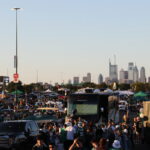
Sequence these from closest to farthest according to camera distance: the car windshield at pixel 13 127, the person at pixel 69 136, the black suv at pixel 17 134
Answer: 1. the person at pixel 69 136
2. the black suv at pixel 17 134
3. the car windshield at pixel 13 127

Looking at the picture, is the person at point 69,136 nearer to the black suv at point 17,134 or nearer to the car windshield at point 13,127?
the black suv at point 17,134

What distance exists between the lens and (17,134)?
60.1ft

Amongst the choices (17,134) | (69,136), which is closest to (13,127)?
(17,134)

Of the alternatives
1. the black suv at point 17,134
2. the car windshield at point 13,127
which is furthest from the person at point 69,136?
the car windshield at point 13,127

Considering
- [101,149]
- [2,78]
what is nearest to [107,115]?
[101,149]

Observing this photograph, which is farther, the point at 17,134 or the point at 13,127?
the point at 13,127

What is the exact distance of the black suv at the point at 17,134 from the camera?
59.1ft

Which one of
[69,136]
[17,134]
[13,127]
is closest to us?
[69,136]

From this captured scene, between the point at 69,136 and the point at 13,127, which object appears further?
the point at 13,127

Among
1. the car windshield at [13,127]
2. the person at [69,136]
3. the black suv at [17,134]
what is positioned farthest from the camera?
the car windshield at [13,127]

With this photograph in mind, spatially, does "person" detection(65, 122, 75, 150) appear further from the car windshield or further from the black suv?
the car windshield

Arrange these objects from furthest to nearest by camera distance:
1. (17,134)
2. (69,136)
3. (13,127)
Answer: (13,127)
(17,134)
(69,136)

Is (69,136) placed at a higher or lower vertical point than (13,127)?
lower

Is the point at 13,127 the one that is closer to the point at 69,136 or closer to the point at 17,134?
the point at 17,134
